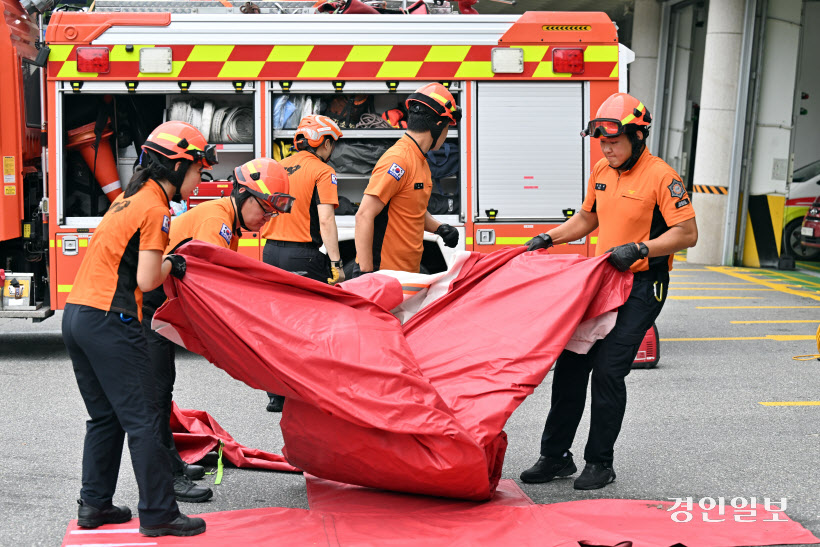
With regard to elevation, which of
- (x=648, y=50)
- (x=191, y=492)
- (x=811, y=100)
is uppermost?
(x=648, y=50)

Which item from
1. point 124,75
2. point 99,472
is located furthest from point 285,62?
point 99,472

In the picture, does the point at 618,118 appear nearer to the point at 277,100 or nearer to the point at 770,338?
the point at 277,100

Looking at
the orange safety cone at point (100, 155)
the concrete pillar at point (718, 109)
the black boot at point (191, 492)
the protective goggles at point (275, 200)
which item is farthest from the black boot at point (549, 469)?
the concrete pillar at point (718, 109)

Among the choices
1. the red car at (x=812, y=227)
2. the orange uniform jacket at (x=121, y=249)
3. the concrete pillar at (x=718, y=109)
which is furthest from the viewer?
the concrete pillar at (x=718, y=109)

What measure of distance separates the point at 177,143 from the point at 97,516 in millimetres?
1740

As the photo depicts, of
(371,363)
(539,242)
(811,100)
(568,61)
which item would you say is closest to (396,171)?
(539,242)

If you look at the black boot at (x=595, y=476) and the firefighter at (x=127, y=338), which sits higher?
the firefighter at (x=127, y=338)

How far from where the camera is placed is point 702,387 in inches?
304

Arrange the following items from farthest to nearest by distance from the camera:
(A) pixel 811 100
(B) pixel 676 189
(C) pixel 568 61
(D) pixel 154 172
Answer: (A) pixel 811 100 < (C) pixel 568 61 < (B) pixel 676 189 < (D) pixel 154 172

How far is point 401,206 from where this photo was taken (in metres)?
6.03

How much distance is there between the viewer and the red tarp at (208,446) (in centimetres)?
545

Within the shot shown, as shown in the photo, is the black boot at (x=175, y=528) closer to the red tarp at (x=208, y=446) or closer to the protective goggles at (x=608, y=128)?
the red tarp at (x=208, y=446)

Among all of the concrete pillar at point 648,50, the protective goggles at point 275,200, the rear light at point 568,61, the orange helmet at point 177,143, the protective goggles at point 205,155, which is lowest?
the protective goggles at point 275,200

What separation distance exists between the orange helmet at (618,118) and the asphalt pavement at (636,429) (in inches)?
77.3
